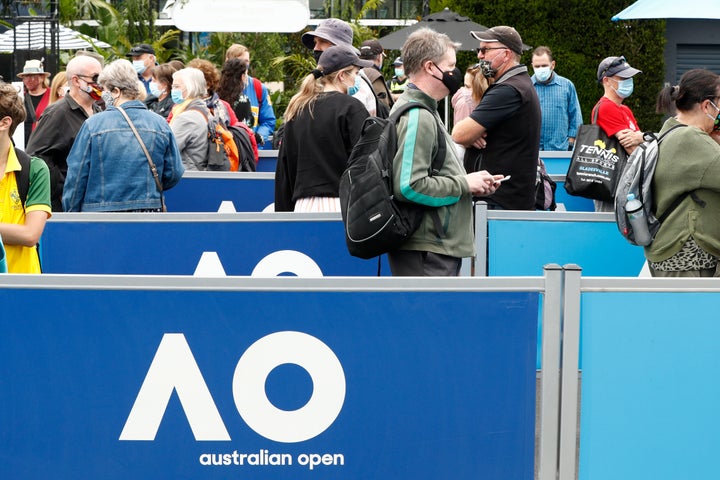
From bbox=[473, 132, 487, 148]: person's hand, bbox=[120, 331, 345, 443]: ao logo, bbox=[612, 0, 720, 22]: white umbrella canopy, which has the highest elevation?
bbox=[612, 0, 720, 22]: white umbrella canopy

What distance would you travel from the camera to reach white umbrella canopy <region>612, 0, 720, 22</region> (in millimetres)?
12039

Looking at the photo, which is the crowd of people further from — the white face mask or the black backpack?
the white face mask

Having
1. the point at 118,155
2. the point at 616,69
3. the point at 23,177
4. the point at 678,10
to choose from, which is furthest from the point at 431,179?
the point at 678,10

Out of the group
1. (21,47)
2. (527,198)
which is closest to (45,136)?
(527,198)

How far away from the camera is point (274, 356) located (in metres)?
4.29

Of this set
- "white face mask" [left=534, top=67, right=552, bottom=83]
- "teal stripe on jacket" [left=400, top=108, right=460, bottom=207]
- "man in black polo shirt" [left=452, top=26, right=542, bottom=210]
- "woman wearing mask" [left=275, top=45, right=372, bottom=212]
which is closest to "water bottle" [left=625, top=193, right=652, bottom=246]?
"teal stripe on jacket" [left=400, top=108, right=460, bottom=207]

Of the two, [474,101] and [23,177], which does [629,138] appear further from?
[23,177]

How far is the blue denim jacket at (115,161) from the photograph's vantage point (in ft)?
23.6

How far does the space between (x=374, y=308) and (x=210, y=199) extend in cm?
507

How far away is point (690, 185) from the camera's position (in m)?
5.71

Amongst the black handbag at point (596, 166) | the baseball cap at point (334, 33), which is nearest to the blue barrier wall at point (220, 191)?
the baseball cap at point (334, 33)

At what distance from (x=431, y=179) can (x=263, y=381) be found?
151 centimetres

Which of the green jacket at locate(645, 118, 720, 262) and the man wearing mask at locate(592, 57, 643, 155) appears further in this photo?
the man wearing mask at locate(592, 57, 643, 155)

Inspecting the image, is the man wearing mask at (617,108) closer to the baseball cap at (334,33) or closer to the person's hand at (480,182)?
the baseball cap at (334,33)
